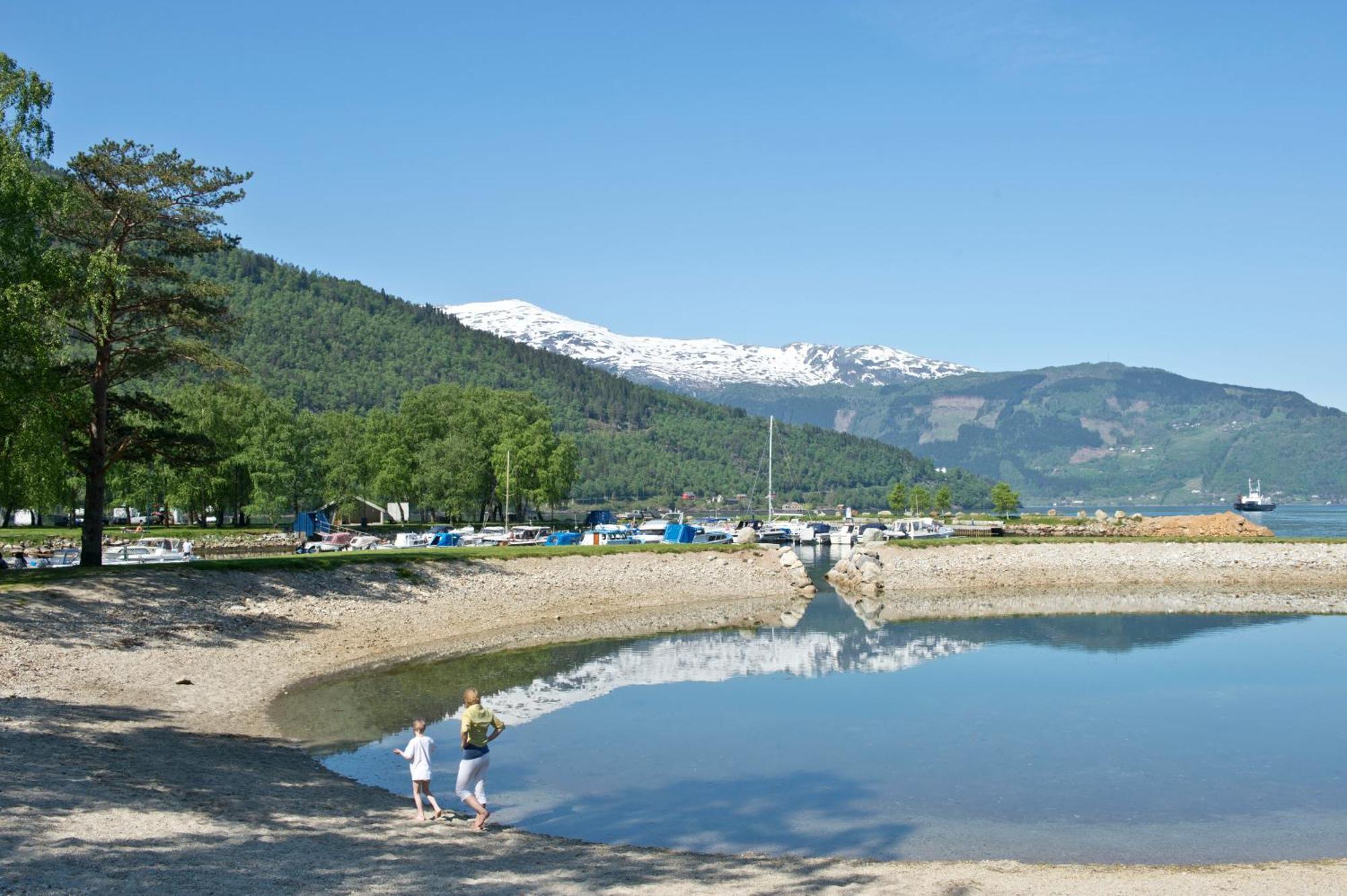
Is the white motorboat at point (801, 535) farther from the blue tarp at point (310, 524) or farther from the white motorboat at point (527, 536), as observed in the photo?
the blue tarp at point (310, 524)

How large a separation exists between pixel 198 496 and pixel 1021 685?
228ft

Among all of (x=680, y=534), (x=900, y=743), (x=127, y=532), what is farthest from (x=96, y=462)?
(x=127, y=532)

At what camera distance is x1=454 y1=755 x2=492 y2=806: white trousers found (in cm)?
1672

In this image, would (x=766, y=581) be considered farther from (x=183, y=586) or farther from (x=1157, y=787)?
(x=1157, y=787)

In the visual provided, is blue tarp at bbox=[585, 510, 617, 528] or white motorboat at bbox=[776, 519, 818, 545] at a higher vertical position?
blue tarp at bbox=[585, 510, 617, 528]

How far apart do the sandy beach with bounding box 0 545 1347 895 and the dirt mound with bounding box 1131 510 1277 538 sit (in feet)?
214

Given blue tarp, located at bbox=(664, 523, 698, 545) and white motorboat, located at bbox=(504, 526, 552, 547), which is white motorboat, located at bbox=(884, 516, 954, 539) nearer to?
blue tarp, located at bbox=(664, 523, 698, 545)

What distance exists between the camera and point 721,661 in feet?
121

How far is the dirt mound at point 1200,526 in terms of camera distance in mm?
87250

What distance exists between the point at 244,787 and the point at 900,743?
545 inches

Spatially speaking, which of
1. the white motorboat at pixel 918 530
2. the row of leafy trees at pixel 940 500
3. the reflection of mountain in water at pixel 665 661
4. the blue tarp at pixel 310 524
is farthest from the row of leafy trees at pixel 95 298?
the row of leafy trees at pixel 940 500

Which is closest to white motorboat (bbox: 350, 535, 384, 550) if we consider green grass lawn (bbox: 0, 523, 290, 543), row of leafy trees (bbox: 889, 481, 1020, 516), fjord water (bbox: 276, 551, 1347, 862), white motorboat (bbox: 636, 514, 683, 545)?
green grass lawn (bbox: 0, 523, 290, 543)

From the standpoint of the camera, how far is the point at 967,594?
61.3 m

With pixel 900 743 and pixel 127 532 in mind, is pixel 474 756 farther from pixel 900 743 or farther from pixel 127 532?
pixel 127 532
